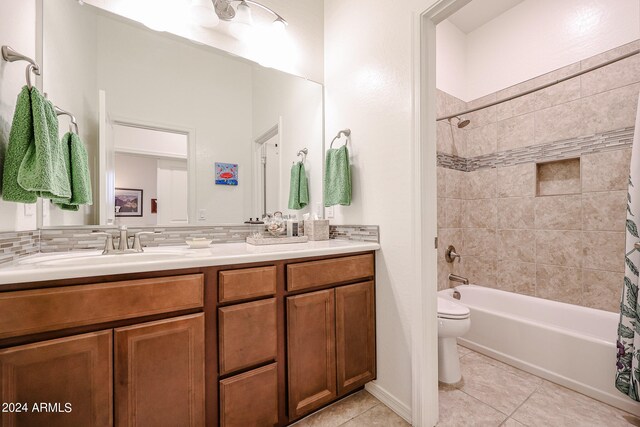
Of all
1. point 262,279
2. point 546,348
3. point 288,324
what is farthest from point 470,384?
point 262,279

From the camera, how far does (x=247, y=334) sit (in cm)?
113

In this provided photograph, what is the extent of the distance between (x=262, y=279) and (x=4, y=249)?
91 cm

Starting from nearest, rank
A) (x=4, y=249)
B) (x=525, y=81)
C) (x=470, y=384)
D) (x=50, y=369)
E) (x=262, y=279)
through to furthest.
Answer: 1. (x=50, y=369)
2. (x=4, y=249)
3. (x=262, y=279)
4. (x=470, y=384)
5. (x=525, y=81)

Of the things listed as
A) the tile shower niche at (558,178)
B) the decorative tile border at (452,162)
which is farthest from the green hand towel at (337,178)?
the tile shower niche at (558,178)

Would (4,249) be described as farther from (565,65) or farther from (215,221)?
(565,65)

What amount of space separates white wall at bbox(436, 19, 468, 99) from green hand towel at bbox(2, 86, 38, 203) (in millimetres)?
2807

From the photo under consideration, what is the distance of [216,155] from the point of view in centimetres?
172

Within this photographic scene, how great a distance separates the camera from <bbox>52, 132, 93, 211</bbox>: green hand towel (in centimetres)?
121

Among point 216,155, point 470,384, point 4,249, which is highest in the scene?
point 216,155

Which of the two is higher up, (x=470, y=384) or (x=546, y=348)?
(x=546, y=348)

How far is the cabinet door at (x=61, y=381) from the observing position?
29.9 inches

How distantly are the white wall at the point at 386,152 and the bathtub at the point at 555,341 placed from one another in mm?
959

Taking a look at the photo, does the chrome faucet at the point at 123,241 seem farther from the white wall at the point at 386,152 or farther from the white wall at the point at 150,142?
the white wall at the point at 386,152

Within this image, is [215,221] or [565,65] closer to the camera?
[215,221]
